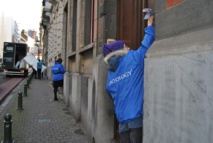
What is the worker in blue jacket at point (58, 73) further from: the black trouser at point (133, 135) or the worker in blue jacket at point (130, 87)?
the black trouser at point (133, 135)

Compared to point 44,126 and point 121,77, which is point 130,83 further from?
point 44,126

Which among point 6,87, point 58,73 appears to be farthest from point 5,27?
point 58,73

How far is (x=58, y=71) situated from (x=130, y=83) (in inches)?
309

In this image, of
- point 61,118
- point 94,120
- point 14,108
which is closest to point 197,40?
point 94,120

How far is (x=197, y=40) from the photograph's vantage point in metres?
1.98

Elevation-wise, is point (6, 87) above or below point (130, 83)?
below

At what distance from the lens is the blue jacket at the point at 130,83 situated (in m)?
2.79

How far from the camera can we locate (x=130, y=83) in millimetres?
2816

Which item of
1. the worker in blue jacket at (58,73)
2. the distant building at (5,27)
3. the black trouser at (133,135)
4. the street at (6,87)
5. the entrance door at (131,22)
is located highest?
the distant building at (5,27)

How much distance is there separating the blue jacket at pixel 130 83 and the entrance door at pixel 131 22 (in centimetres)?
78

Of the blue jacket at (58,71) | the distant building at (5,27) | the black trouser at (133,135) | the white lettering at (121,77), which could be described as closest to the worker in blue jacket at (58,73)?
the blue jacket at (58,71)

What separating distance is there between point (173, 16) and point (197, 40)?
554 millimetres

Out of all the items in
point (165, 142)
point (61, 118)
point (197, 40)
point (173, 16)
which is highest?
point (173, 16)

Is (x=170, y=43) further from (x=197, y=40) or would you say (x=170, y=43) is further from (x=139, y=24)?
(x=139, y=24)
